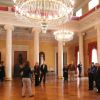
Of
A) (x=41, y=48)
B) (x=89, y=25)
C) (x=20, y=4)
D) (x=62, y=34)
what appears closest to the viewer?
(x=20, y=4)

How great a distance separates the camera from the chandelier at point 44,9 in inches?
505

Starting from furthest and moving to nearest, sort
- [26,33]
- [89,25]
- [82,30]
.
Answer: [26,33] → [82,30] → [89,25]

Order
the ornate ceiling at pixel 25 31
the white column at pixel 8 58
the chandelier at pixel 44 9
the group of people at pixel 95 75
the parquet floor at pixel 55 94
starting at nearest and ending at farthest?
the parquet floor at pixel 55 94, the group of people at pixel 95 75, the chandelier at pixel 44 9, the white column at pixel 8 58, the ornate ceiling at pixel 25 31

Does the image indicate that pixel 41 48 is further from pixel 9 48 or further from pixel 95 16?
pixel 95 16

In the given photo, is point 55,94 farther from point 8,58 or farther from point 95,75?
point 8,58

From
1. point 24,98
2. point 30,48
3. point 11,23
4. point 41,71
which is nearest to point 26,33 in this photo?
point 30,48

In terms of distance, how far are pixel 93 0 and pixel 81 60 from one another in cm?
572

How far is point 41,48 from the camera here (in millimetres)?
26578

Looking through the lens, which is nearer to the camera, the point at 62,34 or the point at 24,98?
the point at 24,98

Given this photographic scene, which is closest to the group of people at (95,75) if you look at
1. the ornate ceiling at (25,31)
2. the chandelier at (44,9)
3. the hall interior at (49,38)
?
the chandelier at (44,9)

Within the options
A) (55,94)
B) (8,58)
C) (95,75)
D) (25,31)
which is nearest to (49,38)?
(25,31)

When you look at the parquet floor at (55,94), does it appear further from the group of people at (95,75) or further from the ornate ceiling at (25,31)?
the ornate ceiling at (25,31)

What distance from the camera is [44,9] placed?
14594mm

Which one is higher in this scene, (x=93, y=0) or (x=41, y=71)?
(x=93, y=0)
